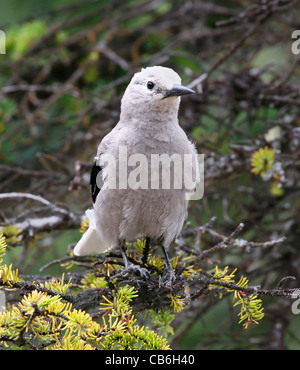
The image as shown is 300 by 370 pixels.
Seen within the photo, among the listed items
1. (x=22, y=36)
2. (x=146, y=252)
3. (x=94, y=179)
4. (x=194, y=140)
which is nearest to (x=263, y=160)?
(x=194, y=140)

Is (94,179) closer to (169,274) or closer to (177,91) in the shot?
(177,91)

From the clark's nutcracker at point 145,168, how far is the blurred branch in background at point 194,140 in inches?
7.4

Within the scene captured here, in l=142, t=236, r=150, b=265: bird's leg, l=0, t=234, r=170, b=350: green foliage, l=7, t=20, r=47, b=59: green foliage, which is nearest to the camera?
l=0, t=234, r=170, b=350: green foliage

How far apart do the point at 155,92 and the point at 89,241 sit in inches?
45.2

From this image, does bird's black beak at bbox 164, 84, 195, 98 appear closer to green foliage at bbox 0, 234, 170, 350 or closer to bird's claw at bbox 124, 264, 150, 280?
bird's claw at bbox 124, 264, 150, 280

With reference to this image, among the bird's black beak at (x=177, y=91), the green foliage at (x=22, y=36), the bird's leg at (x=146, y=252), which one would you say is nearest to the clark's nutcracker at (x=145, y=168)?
the bird's black beak at (x=177, y=91)

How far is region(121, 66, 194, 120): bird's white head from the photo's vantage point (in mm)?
3100

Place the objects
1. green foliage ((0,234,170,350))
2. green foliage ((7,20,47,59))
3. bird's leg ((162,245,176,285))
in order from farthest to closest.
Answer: green foliage ((7,20,47,59)) < bird's leg ((162,245,176,285)) < green foliage ((0,234,170,350))

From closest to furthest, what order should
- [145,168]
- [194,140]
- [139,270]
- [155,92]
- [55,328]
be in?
[55,328], [139,270], [145,168], [155,92], [194,140]

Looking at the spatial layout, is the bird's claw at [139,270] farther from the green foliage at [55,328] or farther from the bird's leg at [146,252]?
the green foliage at [55,328]

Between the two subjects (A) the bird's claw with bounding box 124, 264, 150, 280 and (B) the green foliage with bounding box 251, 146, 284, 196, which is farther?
(B) the green foliage with bounding box 251, 146, 284, 196

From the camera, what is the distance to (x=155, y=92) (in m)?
3.16

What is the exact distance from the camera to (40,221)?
11.5 feet

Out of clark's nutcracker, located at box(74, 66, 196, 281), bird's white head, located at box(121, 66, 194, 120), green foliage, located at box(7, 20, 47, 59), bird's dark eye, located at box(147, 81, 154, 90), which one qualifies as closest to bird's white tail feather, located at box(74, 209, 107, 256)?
clark's nutcracker, located at box(74, 66, 196, 281)
